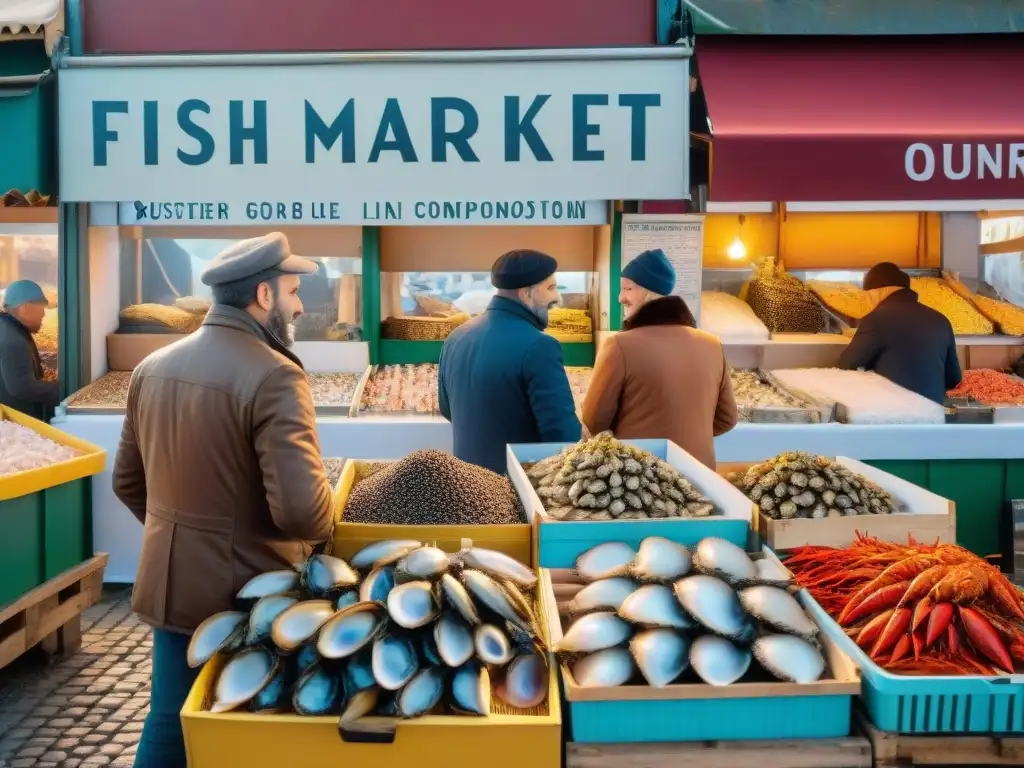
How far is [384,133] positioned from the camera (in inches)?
233

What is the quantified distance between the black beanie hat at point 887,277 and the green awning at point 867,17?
5.02ft

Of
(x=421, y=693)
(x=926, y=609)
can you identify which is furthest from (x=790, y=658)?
(x=421, y=693)

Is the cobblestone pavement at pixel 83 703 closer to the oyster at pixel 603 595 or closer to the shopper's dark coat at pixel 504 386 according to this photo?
the shopper's dark coat at pixel 504 386

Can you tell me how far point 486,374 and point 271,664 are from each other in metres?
2.18

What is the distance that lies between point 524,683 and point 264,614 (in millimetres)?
681

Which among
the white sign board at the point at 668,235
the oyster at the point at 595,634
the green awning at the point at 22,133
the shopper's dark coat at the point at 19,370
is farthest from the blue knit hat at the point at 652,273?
the shopper's dark coat at the point at 19,370

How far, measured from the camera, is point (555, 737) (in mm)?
2125

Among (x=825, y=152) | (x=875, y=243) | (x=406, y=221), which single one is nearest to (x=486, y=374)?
(x=406, y=221)

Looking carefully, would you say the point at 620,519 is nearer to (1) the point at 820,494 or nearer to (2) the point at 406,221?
(1) the point at 820,494

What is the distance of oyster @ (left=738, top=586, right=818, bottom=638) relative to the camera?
2.29 m

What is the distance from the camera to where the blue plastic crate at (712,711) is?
2.15 metres

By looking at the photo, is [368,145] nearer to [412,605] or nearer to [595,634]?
[412,605]

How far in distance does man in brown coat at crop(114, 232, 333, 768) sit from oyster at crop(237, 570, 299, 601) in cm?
18

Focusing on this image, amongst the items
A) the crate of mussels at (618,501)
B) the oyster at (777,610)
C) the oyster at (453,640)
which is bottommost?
the oyster at (453,640)
